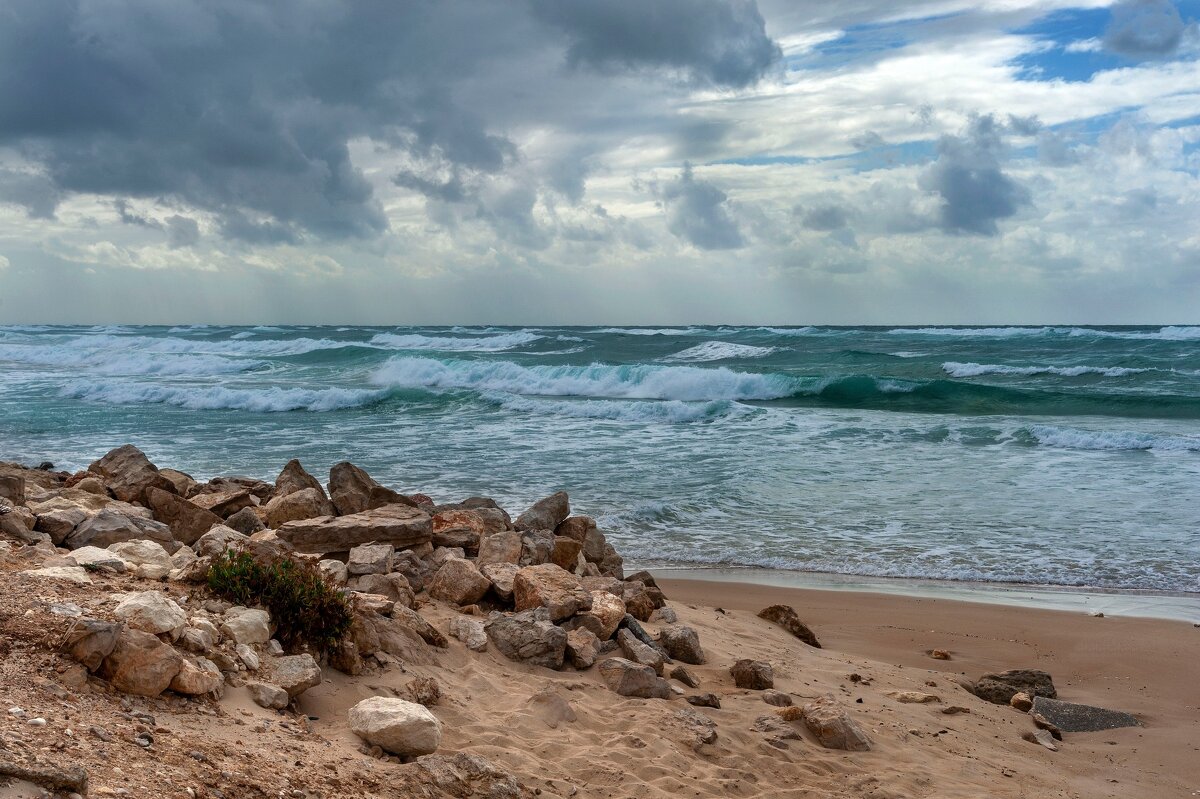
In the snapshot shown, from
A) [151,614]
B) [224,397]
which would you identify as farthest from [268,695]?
[224,397]

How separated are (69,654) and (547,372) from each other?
2991cm

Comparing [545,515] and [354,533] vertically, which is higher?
[354,533]

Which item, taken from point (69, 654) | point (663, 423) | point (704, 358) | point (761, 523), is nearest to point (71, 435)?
point (663, 423)

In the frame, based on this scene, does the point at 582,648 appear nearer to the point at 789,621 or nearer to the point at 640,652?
the point at 640,652

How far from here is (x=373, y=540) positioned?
20.0 feet

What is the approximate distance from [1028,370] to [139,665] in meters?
35.7

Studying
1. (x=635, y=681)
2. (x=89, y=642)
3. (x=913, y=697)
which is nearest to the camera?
(x=89, y=642)

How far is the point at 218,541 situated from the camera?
17.2 ft

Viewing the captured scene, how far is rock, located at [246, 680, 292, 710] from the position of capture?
3633 mm

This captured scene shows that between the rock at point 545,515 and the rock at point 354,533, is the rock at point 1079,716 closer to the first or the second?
the rock at point 545,515

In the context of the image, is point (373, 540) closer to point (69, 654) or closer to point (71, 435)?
point (69, 654)

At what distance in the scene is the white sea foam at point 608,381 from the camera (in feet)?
97.0

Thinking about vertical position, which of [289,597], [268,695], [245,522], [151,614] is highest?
[151,614]

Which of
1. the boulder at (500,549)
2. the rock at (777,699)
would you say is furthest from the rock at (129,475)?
the rock at (777,699)
